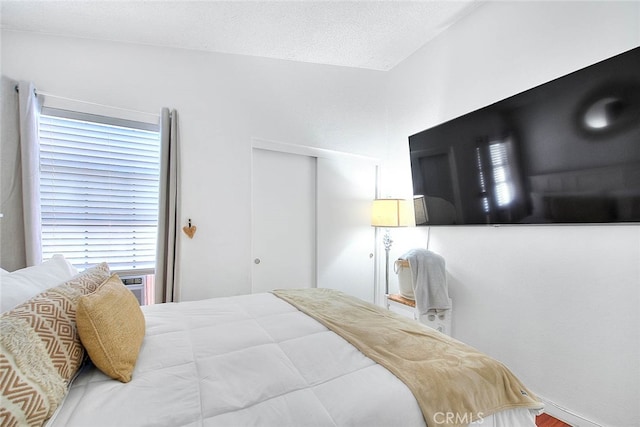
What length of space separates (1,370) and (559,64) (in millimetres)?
2963

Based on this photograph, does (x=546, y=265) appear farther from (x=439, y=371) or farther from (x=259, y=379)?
(x=259, y=379)

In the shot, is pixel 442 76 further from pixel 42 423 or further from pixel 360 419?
pixel 42 423

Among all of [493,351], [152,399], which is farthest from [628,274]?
[152,399]

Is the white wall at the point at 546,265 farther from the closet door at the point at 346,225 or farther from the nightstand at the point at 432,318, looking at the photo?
the closet door at the point at 346,225

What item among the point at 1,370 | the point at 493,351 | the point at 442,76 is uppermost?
the point at 442,76

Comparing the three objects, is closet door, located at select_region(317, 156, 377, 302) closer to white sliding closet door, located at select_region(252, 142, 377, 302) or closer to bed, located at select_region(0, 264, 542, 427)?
white sliding closet door, located at select_region(252, 142, 377, 302)

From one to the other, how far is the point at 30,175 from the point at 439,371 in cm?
258

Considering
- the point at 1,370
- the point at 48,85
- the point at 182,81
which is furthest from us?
the point at 182,81

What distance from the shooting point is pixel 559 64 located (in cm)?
180

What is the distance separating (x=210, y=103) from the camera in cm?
249

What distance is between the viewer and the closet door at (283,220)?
2.72m

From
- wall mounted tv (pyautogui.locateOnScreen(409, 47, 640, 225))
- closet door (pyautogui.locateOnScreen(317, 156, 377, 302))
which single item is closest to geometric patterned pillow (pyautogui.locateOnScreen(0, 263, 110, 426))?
closet door (pyautogui.locateOnScreen(317, 156, 377, 302))

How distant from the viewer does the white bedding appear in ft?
2.56

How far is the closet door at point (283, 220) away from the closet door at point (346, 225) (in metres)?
0.12
